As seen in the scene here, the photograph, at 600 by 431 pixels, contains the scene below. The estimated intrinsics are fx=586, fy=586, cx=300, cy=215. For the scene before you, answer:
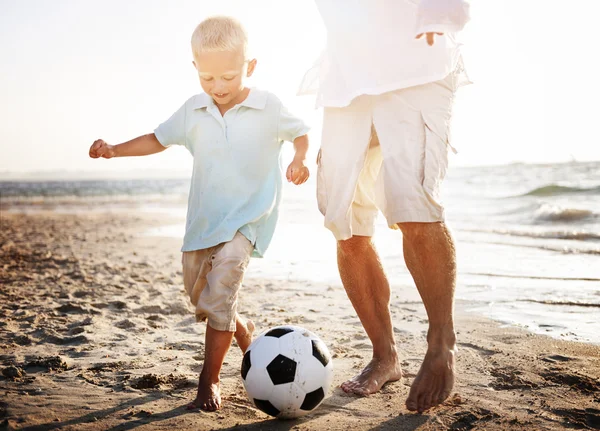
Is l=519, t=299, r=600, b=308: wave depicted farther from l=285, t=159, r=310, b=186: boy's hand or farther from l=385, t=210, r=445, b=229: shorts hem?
l=285, t=159, r=310, b=186: boy's hand

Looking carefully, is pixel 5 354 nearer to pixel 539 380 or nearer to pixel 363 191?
pixel 363 191

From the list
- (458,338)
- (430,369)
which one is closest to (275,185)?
(430,369)

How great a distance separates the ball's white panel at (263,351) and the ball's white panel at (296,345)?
0.03 m

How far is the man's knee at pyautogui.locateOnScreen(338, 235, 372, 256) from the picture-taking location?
124 inches

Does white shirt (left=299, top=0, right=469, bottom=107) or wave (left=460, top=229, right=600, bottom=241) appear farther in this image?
wave (left=460, top=229, right=600, bottom=241)

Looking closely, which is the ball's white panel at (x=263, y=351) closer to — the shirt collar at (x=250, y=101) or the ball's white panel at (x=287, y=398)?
the ball's white panel at (x=287, y=398)

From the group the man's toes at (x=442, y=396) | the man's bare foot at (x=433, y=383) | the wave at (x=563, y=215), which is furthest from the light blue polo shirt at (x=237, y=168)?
the wave at (x=563, y=215)

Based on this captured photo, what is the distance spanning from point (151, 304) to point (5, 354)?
65.5 inches

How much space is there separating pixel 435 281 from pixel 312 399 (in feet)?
2.55

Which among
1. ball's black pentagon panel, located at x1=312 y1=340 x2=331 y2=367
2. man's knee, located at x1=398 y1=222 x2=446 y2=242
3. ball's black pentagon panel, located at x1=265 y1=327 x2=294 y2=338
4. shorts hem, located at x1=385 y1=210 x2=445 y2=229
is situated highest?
shorts hem, located at x1=385 y1=210 x2=445 y2=229

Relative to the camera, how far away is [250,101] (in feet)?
10.3

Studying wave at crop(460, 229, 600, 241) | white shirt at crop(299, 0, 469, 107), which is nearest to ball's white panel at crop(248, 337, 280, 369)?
white shirt at crop(299, 0, 469, 107)

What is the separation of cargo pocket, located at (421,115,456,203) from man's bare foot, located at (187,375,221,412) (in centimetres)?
138

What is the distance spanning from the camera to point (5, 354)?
141 inches
